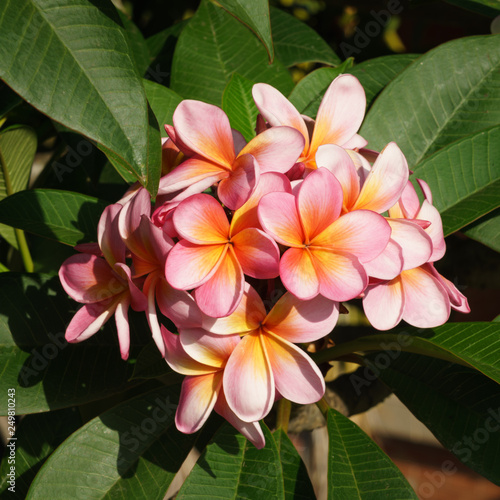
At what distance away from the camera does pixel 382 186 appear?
2.10 feet

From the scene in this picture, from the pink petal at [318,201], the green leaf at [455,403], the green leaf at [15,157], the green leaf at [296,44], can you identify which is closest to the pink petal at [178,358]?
the pink petal at [318,201]

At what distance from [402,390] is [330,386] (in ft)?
1.10

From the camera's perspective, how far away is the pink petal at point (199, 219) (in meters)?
0.55

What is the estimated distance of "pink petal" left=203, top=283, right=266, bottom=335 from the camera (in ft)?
1.96

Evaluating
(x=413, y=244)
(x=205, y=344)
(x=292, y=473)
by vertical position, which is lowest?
(x=292, y=473)

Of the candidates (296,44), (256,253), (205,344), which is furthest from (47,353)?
(296,44)

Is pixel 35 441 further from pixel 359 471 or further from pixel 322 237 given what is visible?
pixel 322 237

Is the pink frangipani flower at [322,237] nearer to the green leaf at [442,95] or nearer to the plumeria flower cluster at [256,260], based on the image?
the plumeria flower cluster at [256,260]

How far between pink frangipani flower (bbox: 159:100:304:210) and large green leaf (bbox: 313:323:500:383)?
1.04 ft

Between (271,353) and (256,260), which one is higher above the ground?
(256,260)

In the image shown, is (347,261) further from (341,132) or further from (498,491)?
(498,491)

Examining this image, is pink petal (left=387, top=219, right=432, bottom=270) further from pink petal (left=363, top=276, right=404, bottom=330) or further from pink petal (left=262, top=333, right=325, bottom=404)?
pink petal (left=262, top=333, right=325, bottom=404)

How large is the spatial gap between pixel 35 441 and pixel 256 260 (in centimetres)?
80

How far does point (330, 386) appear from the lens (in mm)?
1244
